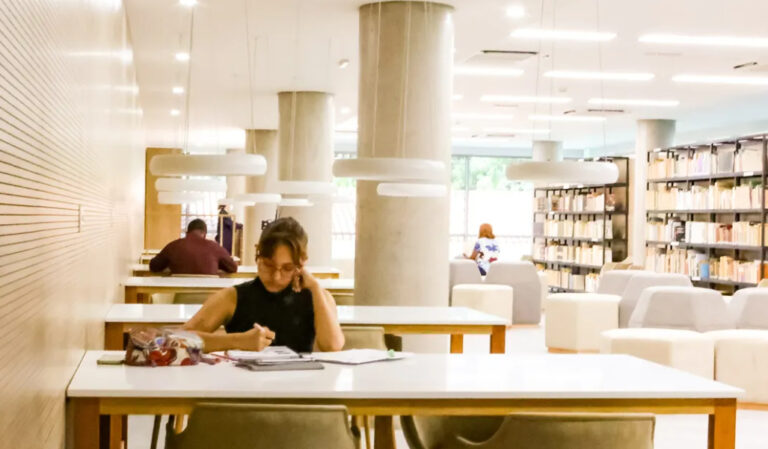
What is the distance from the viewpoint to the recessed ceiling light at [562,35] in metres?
10.4

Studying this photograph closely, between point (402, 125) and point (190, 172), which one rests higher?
point (402, 125)

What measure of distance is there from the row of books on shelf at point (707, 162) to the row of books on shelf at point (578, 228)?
230 cm

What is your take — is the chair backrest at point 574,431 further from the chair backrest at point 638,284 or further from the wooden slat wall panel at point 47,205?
the chair backrest at point 638,284

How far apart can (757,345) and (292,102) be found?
8.28 metres

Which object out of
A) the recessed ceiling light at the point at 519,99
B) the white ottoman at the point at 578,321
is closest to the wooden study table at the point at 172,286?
the white ottoman at the point at 578,321

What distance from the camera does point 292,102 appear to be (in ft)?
48.5

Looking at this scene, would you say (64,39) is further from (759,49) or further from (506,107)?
(506,107)

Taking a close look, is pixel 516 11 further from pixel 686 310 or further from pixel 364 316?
pixel 364 316

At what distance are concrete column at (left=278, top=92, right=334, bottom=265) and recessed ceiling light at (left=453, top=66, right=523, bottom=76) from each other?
8.07ft

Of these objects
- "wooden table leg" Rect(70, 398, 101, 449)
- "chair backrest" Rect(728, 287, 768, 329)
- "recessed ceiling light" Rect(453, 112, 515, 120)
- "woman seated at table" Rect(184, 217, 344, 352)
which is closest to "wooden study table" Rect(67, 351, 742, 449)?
"wooden table leg" Rect(70, 398, 101, 449)

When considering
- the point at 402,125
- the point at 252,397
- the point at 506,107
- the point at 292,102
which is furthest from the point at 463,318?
the point at 506,107

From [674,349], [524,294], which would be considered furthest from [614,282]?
[674,349]

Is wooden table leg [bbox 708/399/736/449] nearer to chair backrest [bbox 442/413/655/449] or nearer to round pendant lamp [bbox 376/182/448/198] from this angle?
chair backrest [bbox 442/413/655/449]

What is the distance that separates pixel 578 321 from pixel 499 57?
313 cm
